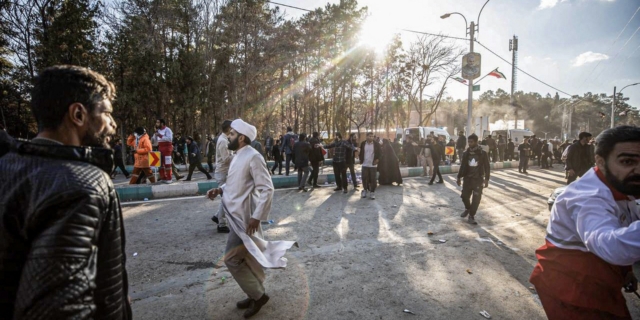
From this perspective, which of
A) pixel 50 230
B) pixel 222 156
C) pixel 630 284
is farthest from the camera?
pixel 222 156

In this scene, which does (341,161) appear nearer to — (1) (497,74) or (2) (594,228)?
(2) (594,228)

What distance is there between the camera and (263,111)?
26.7m

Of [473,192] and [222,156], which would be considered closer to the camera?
[222,156]

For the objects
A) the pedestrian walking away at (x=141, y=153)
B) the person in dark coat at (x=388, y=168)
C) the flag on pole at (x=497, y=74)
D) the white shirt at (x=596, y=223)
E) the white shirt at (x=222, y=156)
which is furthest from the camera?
the flag on pole at (x=497, y=74)

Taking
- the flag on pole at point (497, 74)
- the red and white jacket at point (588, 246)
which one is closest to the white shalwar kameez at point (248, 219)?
the red and white jacket at point (588, 246)

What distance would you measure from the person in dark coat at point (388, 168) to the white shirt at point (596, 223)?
30.5 feet

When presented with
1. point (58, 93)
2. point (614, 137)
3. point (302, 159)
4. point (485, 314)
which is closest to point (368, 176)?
point (302, 159)

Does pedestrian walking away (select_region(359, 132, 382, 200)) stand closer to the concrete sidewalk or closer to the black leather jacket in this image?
the concrete sidewalk

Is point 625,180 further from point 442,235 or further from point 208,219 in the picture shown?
point 208,219

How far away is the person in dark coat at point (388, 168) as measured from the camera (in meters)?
11.1

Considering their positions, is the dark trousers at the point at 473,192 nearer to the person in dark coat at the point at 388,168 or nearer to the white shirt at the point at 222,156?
the person in dark coat at the point at 388,168

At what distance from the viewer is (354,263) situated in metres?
4.20

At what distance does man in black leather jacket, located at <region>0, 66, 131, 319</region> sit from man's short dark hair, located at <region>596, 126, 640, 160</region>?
7.92 ft

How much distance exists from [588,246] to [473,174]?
17.2ft
